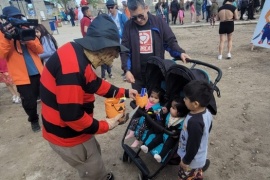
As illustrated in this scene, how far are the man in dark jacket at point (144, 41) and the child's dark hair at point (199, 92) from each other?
993 mm

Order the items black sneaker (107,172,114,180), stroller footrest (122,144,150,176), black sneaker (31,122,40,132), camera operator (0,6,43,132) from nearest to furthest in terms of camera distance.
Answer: stroller footrest (122,144,150,176) < black sneaker (107,172,114,180) < camera operator (0,6,43,132) < black sneaker (31,122,40,132)

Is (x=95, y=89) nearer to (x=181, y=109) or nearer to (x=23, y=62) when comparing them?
(x=181, y=109)

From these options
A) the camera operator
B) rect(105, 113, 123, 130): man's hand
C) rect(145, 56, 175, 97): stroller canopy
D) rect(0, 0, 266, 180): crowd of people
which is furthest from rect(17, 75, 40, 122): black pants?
rect(105, 113, 123, 130): man's hand

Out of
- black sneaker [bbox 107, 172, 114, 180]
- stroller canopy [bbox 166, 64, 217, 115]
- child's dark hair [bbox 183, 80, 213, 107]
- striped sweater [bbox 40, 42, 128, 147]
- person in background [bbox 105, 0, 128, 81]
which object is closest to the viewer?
striped sweater [bbox 40, 42, 128, 147]

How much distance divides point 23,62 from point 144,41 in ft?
6.34

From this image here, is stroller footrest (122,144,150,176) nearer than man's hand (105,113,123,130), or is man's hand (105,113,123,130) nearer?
man's hand (105,113,123,130)

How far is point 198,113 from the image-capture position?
6.39 feet

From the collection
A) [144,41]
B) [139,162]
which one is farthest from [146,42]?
[139,162]

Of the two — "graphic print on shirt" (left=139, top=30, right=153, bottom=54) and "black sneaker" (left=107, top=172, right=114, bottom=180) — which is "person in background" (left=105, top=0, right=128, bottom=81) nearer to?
"graphic print on shirt" (left=139, top=30, right=153, bottom=54)

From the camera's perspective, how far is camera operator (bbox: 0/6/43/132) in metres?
3.15

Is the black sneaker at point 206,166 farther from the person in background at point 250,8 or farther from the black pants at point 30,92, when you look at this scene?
the person in background at point 250,8

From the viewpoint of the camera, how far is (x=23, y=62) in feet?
11.3

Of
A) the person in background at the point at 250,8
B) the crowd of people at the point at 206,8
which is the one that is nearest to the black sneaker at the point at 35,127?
the crowd of people at the point at 206,8

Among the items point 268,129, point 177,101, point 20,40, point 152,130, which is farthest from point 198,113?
point 20,40
